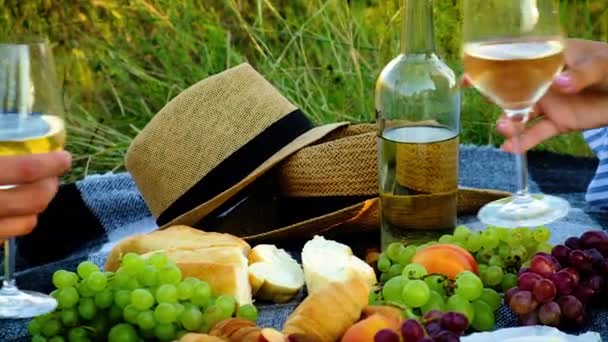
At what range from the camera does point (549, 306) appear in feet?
4.59

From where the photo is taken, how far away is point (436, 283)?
1.42 m

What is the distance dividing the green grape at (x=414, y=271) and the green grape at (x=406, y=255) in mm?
116

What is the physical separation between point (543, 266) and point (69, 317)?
602 millimetres

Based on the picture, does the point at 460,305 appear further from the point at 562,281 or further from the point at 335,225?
the point at 335,225

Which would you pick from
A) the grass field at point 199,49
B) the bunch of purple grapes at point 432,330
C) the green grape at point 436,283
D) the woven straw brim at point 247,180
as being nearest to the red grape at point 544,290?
the green grape at point 436,283

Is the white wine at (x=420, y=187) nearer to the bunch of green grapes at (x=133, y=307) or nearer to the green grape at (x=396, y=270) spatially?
the green grape at (x=396, y=270)

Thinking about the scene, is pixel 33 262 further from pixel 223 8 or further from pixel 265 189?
pixel 223 8

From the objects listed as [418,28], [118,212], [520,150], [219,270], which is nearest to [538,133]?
[520,150]

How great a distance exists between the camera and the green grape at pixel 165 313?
1364 millimetres

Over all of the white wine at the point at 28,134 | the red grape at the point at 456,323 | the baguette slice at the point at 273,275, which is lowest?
the baguette slice at the point at 273,275

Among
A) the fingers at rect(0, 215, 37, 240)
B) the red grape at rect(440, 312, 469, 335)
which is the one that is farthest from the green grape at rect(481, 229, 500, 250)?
the fingers at rect(0, 215, 37, 240)

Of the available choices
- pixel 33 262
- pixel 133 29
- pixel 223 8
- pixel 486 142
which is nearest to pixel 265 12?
pixel 223 8

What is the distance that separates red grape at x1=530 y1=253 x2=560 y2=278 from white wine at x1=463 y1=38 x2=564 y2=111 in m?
0.25

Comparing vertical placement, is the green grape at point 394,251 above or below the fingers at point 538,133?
below
